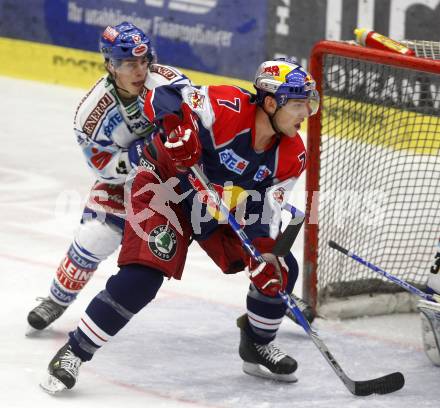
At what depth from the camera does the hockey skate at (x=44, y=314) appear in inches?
158

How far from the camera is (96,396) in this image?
3.48 m

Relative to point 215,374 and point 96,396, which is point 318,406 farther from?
point 96,396

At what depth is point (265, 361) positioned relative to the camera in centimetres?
377

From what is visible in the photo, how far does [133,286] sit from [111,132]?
30.3 inches

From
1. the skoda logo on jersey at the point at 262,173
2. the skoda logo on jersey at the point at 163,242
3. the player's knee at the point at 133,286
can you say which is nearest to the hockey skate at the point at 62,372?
the player's knee at the point at 133,286

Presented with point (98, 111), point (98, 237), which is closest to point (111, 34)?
point (98, 111)

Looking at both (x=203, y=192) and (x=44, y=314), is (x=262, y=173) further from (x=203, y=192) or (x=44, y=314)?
(x=44, y=314)

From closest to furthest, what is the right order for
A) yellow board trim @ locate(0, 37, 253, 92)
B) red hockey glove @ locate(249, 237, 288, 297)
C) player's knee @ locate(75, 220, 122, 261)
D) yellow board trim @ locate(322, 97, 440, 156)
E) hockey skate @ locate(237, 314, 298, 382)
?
red hockey glove @ locate(249, 237, 288, 297)
hockey skate @ locate(237, 314, 298, 382)
player's knee @ locate(75, 220, 122, 261)
yellow board trim @ locate(322, 97, 440, 156)
yellow board trim @ locate(0, 37, 253, 92)

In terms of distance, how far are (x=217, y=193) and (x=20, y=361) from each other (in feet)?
2.85

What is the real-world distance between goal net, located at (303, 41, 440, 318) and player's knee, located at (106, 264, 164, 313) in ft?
3.55

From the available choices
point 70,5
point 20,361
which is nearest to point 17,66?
point 70,5

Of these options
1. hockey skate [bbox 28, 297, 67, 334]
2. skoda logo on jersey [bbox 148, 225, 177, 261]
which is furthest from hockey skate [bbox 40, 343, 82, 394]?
hockey skate [bbox 28, 297, 67, 334]

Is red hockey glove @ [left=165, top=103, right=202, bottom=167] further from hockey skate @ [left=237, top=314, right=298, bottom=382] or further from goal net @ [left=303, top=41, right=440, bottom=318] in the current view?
goal net @ [left=303, top=41, right=440, bottom=318]

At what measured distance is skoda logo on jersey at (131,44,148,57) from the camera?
12.7ft
